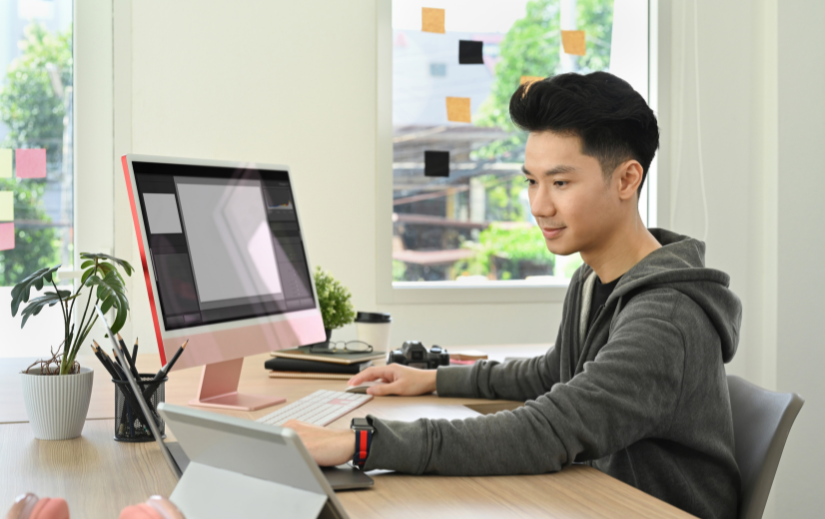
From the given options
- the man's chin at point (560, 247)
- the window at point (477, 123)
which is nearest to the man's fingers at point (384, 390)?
the man's chin at point (560, 247)

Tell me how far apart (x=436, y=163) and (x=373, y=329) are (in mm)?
919

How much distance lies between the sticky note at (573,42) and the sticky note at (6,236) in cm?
209

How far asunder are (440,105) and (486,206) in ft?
1.41

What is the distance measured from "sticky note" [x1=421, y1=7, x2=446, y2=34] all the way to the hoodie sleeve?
1924mm

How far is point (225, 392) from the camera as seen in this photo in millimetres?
1379

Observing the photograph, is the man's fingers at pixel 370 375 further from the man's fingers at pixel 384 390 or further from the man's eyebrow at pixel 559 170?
the man's eyebrow at pixel 559 170

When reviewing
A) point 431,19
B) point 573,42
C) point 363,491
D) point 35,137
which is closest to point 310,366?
point 363,491

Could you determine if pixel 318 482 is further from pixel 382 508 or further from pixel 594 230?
pixel 594 230

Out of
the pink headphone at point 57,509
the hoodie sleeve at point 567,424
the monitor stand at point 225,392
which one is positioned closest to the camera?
the pink headphone at point 57,509

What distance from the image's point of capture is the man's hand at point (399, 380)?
4.71 ft

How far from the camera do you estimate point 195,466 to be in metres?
0.78

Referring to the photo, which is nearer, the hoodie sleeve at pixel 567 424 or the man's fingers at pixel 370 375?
the hoodie sleeve at pixel 567 424

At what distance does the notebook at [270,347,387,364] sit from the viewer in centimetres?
169

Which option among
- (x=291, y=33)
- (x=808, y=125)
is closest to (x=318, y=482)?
(x=291, y=33)
